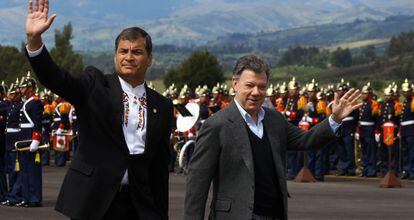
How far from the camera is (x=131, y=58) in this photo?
8.00m

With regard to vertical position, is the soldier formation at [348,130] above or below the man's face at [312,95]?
below

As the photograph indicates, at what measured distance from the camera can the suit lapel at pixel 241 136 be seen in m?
8.07

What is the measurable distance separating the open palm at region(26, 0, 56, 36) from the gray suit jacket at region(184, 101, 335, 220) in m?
1.46

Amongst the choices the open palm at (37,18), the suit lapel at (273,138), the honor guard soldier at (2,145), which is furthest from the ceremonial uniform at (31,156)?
the open palm at (37,18)

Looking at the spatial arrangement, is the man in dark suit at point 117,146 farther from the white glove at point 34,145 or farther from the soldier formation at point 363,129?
the soldier formation at point 363,129

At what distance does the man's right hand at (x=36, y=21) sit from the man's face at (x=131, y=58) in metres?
0.82

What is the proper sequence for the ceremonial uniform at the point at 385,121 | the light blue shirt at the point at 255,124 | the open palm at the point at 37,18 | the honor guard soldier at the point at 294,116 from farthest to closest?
the honor guard soldier at the point at 294,116
the ceremonial uniform at the point at 385,121
the light blue shirt at the point at 255,124
the open palm at the point at 37,18

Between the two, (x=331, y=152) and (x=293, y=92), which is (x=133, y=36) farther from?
(x=331, y=152)

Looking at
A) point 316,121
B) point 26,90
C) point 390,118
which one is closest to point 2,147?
point 26,90

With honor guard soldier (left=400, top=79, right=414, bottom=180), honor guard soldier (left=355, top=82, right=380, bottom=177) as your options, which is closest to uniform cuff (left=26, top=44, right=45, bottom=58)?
honor guard soldier (left=400, top=79, right=414, bottom=180)

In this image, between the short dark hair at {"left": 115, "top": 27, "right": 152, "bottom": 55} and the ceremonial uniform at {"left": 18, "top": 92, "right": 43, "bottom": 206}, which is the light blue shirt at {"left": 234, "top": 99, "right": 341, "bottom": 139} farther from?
the ceremonial uniform at {"left": 18, "top": 92, "right": 43, "bottom": 206}

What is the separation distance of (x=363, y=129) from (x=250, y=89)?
1848cm

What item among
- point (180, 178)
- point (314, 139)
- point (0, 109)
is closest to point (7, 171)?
point (0, 109)

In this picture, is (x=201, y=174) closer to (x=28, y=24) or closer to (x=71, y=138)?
(x=28, y=24)
